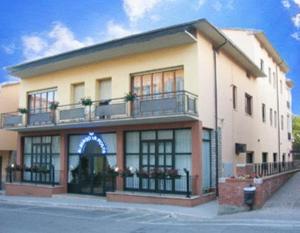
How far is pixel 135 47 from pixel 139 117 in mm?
3535

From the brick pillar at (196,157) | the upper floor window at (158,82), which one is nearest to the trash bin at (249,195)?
the brick pillar at (196,157)

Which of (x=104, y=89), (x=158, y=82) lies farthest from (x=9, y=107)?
(x=158, y=82)

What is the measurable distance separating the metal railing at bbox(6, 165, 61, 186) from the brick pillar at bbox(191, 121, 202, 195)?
8.82 meters

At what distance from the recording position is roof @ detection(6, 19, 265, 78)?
18.0 m

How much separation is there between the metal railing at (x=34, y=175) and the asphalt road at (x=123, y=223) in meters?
6.78

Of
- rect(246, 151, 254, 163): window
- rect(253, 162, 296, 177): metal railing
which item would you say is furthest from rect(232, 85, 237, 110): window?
rect(246, 151, 254, 163): window

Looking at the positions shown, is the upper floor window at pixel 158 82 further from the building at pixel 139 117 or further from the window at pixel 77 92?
the window at pixel 77 92

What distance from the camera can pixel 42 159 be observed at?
24656mm

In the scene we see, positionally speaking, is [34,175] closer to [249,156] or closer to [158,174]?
[158,174]

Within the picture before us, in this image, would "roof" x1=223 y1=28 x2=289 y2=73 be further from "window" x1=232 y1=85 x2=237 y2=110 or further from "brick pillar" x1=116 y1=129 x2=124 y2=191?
"brick pillar" x1=116 y1=129 x2=124 y2=191

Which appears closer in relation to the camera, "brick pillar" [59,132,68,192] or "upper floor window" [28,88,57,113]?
"brick pillar" [59,132,68,192]

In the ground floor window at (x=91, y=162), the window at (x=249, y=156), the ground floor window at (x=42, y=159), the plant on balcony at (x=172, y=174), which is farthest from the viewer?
the window at (x=249, y=156)

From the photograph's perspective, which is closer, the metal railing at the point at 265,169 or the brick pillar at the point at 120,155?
the metal railing at the point at 265,169

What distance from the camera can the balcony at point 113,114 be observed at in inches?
698
